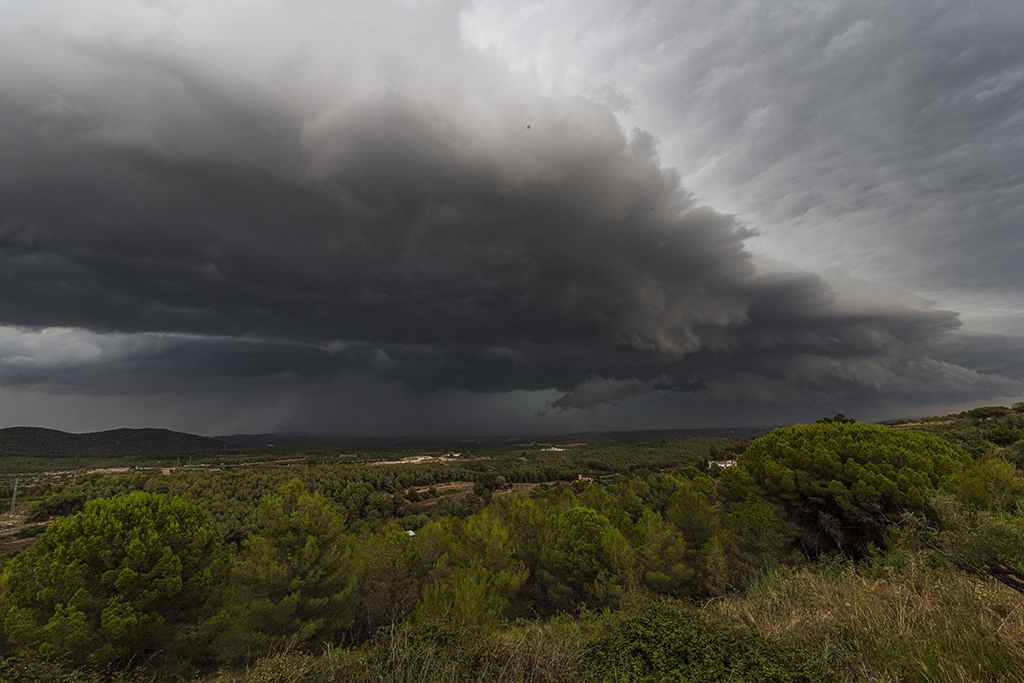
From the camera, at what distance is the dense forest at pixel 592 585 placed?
5.97 metres

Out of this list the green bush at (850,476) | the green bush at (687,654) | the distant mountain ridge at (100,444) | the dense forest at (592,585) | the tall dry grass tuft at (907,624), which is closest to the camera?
the tall dry grass tuft at (907,624)

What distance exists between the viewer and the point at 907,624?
19.8ft

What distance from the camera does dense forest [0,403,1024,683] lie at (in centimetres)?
597

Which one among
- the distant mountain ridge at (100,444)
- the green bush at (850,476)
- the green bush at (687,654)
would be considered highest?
the green bush at (687,654)

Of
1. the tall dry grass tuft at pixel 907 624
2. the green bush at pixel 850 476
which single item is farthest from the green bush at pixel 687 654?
the green bush at pixel 850 476

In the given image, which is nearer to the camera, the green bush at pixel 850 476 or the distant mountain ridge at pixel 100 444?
the green bush at pixel 850 476

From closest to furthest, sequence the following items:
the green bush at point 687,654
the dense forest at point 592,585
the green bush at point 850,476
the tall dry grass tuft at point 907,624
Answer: the tall dry grass tuft at point 907,624
the green bush at point 687,654
the dense forest at point 592,585
the green bush at point 850,476

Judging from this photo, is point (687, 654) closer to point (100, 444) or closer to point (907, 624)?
point (907, 624)

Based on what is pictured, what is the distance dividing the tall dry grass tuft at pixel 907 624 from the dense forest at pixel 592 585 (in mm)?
41

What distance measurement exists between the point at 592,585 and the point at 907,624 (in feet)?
69.2

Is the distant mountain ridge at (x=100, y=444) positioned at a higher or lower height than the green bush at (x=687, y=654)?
lower

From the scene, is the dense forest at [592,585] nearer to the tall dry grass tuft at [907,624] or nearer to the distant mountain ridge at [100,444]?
the tall dry grass tuft at [907,624]

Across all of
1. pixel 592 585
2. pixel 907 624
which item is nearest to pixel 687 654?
pixel 907 624

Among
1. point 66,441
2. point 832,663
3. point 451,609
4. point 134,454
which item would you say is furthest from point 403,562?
point 66,441
